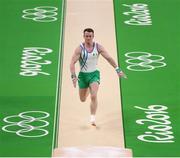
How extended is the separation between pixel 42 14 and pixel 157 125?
7558 millimetres

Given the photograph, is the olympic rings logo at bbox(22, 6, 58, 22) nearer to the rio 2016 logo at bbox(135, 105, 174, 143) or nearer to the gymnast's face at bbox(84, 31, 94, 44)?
the rio 2016 logo at bbox(135, 105, 174, 143)

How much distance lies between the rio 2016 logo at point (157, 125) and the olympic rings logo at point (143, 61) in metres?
2.29

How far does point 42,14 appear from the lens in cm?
2423

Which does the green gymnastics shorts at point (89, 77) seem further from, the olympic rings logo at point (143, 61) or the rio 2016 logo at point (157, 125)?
the olympic rings logo at point (143, 61)

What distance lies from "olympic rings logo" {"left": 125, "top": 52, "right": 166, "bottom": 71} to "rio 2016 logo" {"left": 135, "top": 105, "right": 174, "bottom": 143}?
2.29 meters

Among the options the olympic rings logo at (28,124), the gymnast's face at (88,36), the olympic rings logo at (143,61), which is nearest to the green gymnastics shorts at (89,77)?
the gymnast's face at (88,36)

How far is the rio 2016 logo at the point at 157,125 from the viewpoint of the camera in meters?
17.6

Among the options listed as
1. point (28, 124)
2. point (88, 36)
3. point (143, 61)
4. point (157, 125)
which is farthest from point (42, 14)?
point (157, 125)

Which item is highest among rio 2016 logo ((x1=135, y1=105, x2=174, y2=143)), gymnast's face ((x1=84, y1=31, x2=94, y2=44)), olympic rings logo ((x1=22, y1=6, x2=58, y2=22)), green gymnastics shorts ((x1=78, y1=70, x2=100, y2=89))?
olympic rings logo ((x1=22, y1=6, x2=58, y2=22))

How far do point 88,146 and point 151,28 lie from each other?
730 centimetres

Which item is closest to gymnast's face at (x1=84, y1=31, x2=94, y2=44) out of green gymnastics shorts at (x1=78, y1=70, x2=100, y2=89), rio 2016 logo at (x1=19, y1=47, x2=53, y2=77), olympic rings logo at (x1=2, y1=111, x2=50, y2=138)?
green gymnastics shorts at (x1=78, y1=70, x2=100, y2=89)

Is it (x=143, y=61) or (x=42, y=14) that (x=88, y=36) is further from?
(x=42, y=14)

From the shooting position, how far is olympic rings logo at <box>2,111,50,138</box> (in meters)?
17.8

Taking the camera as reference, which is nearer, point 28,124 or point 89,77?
point 89,77
